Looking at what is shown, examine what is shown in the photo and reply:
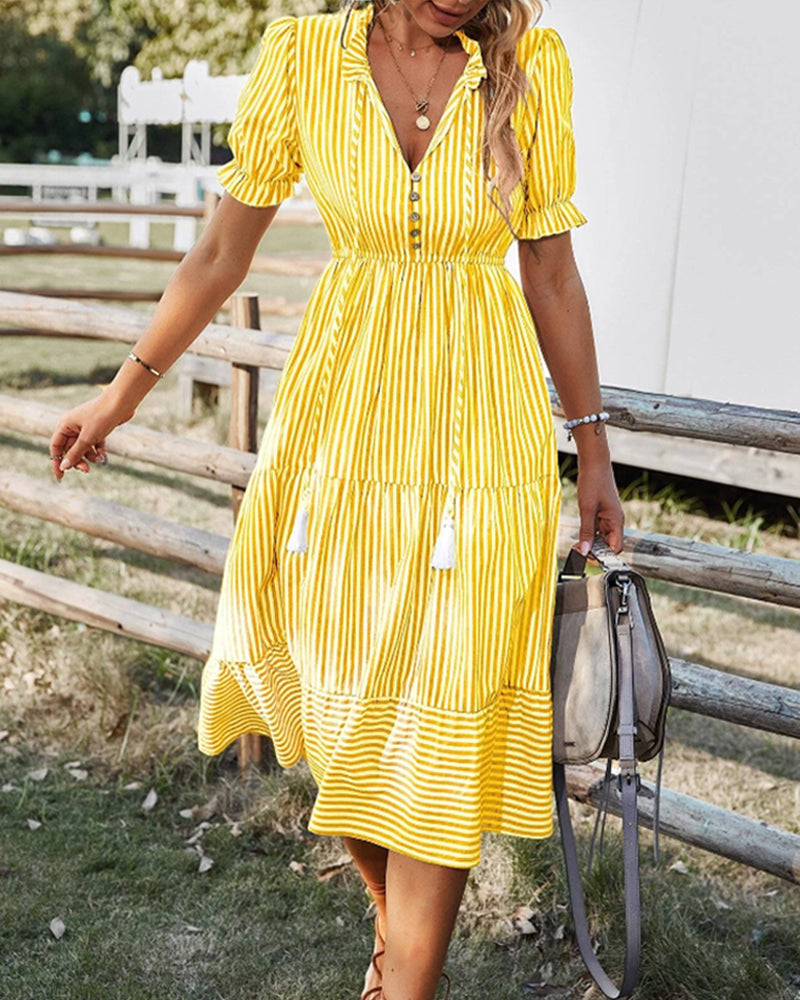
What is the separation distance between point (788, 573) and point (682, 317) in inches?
98.5

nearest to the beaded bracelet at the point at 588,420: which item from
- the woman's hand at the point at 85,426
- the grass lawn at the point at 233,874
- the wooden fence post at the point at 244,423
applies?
the woman's hand at the point at 85,426

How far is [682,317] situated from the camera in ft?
17.3

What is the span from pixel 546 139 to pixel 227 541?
2157 millimetres

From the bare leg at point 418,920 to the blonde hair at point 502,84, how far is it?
1037 mm

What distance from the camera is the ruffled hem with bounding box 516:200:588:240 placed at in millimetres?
2012

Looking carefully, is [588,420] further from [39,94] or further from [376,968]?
[39,94]

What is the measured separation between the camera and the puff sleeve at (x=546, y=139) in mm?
1974

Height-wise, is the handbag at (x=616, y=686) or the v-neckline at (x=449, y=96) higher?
the v-neckline at (x=449, y=96)

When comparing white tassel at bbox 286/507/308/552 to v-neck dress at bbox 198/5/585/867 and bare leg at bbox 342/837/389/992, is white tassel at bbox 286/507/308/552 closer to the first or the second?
v-neck dress at bbox 198/5/585/867

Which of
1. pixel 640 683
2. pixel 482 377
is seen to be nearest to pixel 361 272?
pixel 482 377

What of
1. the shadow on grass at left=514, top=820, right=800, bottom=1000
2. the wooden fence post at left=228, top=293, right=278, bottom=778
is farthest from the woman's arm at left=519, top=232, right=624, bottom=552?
the wooden fence post at left=228, top=293, right=278, bottom=778

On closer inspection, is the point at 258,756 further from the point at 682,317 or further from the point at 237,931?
the point at 682,317

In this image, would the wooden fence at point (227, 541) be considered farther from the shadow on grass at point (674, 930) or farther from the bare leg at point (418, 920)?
the bare leg at point (418, 920)

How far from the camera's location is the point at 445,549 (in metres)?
1.96
